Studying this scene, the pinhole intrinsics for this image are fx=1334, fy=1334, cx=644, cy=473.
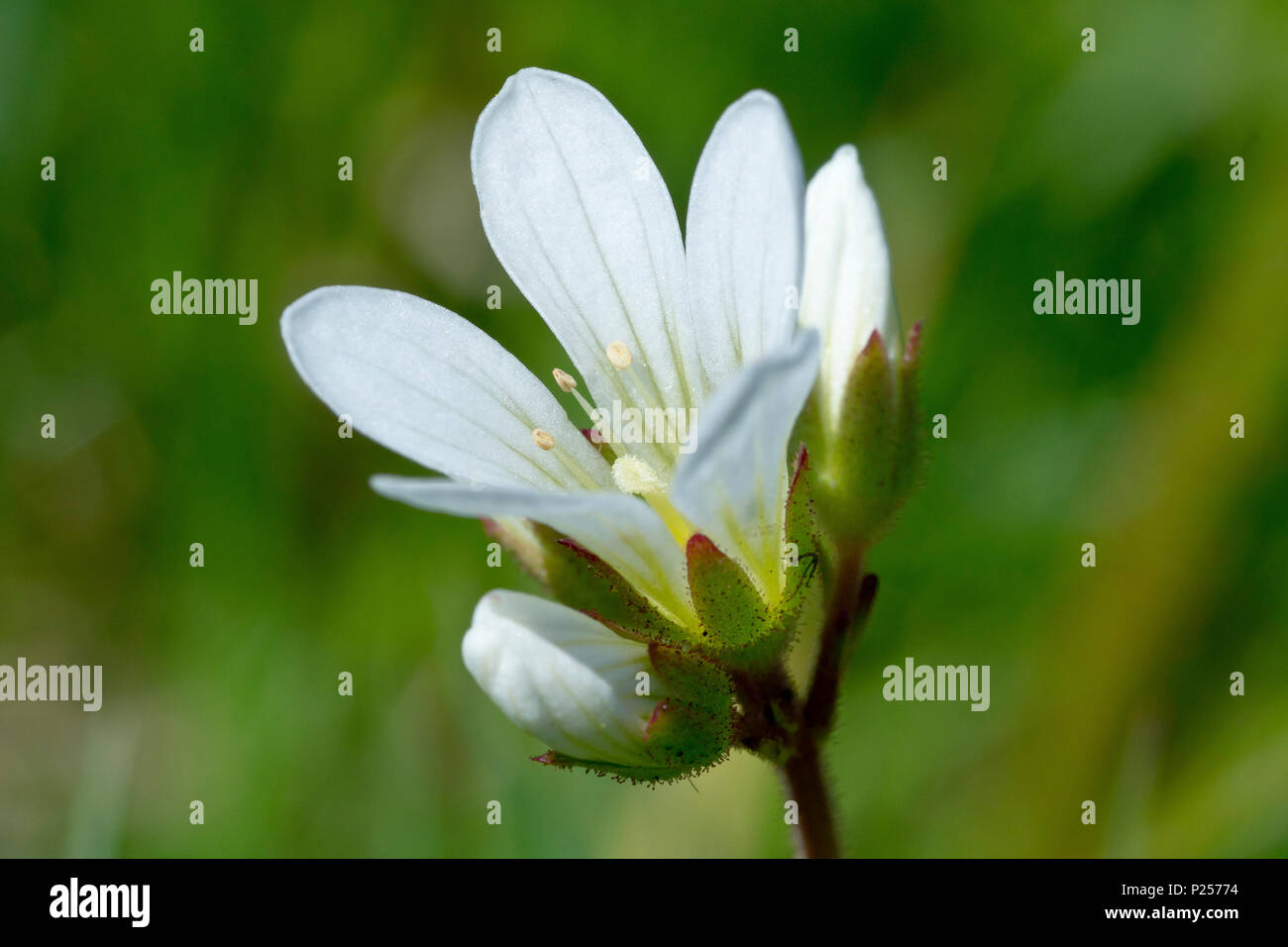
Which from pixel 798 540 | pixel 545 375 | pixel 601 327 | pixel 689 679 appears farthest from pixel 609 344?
pixel 545 375

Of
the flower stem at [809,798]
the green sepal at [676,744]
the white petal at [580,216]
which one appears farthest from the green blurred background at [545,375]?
the white petal at [580,216]

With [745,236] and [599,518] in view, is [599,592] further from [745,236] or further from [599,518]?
[745,236]

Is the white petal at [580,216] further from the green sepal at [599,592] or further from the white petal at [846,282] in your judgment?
the green sepal at [599,592]

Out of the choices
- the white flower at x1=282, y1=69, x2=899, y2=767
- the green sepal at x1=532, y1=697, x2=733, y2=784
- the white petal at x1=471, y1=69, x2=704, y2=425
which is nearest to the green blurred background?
the green sepal at x1=532, y1=697, x2=733, y2=784
